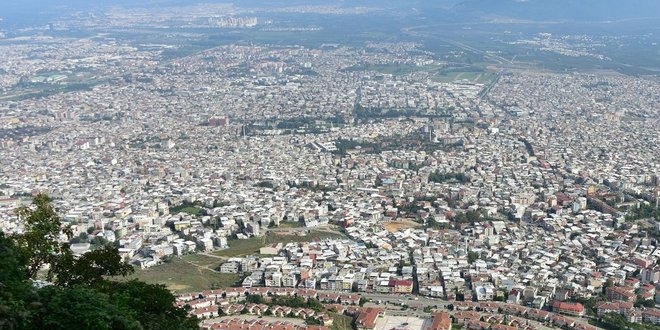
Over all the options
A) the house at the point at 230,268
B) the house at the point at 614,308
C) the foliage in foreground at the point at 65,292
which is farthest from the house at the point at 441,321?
the foliage in foreground at the point at 65,292

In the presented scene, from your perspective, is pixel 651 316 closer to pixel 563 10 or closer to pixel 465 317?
pixel 465 317

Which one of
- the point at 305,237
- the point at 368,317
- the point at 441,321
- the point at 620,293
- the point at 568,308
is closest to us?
the point at 441,321

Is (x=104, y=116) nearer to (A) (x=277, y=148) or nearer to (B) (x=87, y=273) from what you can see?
(A) (x=277, y=148)

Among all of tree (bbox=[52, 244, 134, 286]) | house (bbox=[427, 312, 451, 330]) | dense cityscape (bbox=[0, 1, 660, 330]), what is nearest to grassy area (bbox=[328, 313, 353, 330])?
dense cityscape (bbox=[0, 1, 660, 330])

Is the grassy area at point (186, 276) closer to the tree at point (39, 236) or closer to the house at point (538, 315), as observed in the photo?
the house at point (538, 315)

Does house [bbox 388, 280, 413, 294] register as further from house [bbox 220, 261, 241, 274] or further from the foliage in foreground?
the foliage in foreground

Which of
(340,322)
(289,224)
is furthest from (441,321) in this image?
(289,224)
